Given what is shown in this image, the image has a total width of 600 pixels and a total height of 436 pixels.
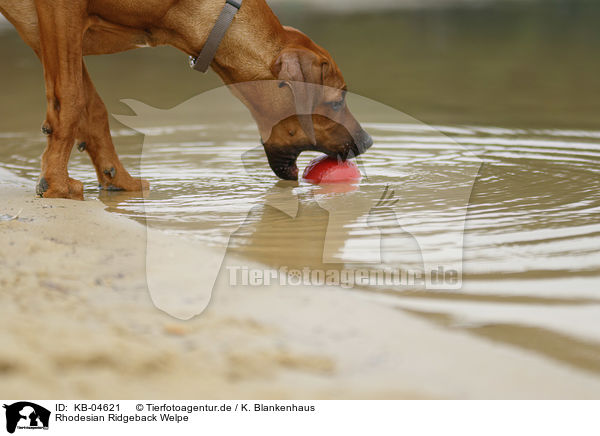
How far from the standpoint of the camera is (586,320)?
7.46 feet

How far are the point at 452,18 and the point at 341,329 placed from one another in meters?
19.3

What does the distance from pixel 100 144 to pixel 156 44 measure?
0.65 metres

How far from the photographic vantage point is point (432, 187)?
4176mm

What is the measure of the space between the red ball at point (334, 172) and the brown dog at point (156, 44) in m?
0.07

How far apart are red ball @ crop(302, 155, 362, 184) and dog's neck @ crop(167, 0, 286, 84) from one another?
70 cm

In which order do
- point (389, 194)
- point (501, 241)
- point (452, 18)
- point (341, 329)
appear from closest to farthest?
point (341, 329) < point (501, 241) < point (389, 194) < point (452, 18)

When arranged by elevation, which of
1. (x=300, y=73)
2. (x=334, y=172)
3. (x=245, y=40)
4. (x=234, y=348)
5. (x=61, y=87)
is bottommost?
(x=234, y=348)

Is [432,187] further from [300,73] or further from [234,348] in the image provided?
[234,348]

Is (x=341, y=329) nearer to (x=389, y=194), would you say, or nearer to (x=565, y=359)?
(x=565, y=359)

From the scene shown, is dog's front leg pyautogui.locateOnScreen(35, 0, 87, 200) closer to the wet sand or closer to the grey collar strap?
the grey collar strap
